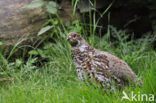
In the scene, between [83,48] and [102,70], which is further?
[83,48]

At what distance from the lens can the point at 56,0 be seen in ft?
17.6

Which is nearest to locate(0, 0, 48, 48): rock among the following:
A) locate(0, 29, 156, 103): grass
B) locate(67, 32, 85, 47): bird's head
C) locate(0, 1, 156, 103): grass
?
locate(0, 1, 156, 103): grass

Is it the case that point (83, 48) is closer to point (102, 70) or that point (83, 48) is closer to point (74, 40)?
point (74, 40)

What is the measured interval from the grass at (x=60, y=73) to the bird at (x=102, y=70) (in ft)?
0.50

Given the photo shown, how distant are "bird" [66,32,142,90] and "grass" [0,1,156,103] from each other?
151mm

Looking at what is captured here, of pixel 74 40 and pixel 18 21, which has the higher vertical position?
pixel 18 21

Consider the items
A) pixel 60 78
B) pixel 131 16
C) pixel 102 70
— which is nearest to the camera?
pixel 102 70

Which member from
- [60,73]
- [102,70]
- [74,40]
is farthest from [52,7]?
[102,70]

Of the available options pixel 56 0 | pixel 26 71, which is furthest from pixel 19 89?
pixel 56 0

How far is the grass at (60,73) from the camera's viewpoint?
3.29 m

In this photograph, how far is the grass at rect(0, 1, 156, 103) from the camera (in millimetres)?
3293

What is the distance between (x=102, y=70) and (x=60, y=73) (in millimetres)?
1098

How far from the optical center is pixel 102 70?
12.2 feet

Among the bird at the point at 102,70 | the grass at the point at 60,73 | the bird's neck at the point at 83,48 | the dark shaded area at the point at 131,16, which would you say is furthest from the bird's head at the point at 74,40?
the dark shaded area at the point at 131,16
